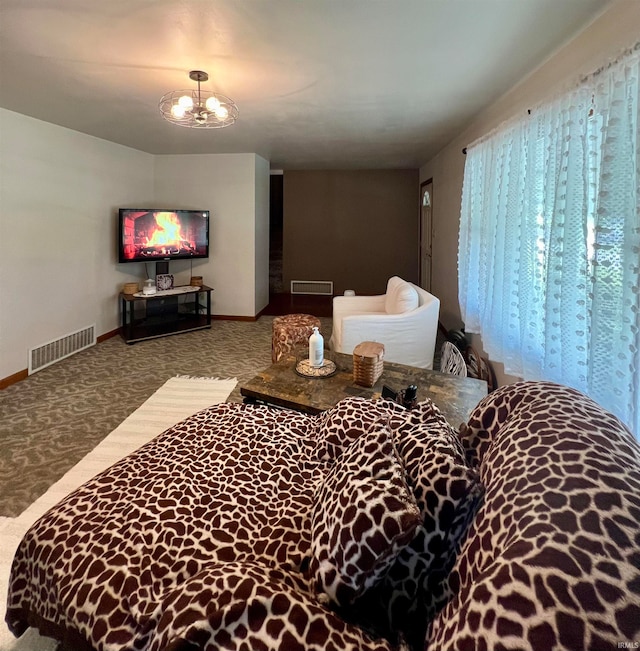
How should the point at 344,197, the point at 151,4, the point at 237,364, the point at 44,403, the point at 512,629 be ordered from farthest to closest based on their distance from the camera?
1. the point at 344,197
2. the point at 237,364
3. the point at 44,403
4. the point at 151,4
5. the point at 512,629

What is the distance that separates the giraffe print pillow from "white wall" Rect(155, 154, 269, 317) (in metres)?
4.94

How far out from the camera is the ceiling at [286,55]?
180cm

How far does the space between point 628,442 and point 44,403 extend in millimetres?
3609

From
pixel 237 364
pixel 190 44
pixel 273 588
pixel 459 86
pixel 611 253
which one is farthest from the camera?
pixel 237 364

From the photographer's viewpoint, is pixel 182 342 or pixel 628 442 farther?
pixel 182 342

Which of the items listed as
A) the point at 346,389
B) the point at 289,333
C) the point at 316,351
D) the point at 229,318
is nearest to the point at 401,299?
the point at 289,333

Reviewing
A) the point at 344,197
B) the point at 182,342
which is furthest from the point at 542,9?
the point at 344,197

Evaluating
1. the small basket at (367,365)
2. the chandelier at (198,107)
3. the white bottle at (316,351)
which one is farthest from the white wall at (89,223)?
the small basket at (367,365)

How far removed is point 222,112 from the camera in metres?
2.76

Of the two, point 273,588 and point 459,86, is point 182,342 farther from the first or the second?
point 273,588

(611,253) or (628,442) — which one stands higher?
(611,253)

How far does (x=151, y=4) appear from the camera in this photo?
5.74ft

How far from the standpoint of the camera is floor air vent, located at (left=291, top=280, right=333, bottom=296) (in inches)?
290

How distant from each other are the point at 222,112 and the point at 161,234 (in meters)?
2.70
